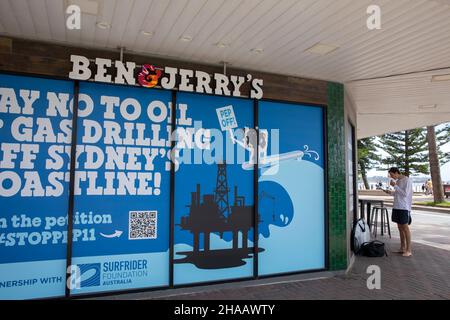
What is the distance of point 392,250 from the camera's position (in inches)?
315

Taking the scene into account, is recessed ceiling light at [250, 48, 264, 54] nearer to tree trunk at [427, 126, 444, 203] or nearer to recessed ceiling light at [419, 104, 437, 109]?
recessed ceiling light at [419, 104, 437, 109]

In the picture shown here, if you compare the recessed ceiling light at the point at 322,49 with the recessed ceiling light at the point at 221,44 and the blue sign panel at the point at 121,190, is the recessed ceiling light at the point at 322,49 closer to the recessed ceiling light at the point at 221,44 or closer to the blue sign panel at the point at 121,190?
the recessed ceiling light at the point at 221,44

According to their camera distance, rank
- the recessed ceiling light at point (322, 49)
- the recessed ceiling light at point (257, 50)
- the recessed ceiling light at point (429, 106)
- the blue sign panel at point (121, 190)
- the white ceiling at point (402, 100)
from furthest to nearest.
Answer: the recessed ceiling light at point (429, 106), the white ceiling at point (402, 100), the recessed ceiling light at point (257, 50), the recessed ceiling light at point (322, 49), the blue sign panel at point (121, 190)

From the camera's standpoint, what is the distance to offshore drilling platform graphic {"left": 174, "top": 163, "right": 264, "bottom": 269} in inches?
206

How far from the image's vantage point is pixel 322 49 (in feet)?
16.1

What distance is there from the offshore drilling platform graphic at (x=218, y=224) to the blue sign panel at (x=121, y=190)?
1.25 feet

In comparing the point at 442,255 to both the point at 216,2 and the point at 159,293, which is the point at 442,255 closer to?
the point at 159,293

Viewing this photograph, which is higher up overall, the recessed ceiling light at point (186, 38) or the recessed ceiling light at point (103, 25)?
the recessed ceiling light at point (186, 38)

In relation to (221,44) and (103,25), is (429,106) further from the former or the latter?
(103,25)

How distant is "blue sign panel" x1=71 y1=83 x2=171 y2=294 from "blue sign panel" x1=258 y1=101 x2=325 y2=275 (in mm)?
1550

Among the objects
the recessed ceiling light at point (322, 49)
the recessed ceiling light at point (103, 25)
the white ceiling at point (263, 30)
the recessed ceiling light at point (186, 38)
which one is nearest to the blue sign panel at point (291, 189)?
the white ceiling at point (263, 30)

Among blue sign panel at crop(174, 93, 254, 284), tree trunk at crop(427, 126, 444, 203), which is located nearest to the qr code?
blue sign panel at crop(174, 93, 254, 284)

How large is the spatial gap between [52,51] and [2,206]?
196cm

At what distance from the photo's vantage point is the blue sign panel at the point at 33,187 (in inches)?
171
